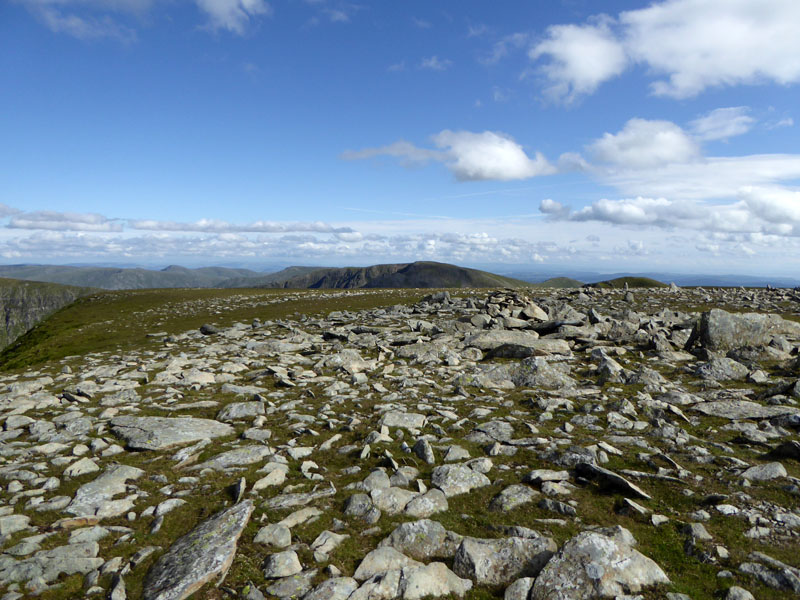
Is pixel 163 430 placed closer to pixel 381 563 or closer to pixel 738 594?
pixel 381 563

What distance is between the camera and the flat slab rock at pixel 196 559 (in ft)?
21.4

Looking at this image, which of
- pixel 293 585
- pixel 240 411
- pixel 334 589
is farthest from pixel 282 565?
pixel 240 411

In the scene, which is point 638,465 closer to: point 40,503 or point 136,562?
point 136,562

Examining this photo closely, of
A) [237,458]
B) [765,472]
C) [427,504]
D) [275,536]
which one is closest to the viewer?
[275,536]

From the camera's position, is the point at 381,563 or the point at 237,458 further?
the point at 237,458

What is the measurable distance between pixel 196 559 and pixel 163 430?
733cm

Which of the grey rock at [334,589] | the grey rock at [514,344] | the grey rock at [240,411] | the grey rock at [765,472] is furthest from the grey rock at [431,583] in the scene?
the grey rock at [514,344]

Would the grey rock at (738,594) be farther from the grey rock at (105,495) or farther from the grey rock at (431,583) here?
the grey rock at (105,495)

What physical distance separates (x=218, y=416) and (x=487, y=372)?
11622mm

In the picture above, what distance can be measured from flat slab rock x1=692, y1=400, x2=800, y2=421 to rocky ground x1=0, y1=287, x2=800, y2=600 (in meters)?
0.11

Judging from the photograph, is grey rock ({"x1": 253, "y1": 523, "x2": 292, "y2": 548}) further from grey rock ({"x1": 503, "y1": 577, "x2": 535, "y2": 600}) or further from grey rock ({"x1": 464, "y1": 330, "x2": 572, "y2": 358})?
grey rock ({"x1": 464, "y1": 330, "x2": 572, "y2": 358})

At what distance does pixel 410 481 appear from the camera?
10023 mm

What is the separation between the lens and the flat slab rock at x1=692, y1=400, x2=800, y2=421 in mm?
13172

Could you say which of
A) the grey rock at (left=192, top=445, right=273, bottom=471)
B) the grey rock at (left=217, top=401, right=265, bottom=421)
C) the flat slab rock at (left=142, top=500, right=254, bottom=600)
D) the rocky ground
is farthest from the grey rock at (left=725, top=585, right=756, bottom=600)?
the grey rock at (left=217, top=401, right=265, bottom=421)
